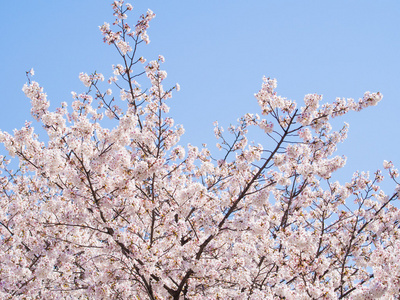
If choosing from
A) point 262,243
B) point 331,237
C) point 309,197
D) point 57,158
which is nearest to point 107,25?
point 57,158

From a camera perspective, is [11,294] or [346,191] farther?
[346,191]

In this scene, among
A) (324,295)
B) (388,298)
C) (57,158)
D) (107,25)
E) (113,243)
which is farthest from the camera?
(107,25)

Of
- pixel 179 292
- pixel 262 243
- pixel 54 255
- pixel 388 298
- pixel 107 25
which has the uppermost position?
pixel 107 25

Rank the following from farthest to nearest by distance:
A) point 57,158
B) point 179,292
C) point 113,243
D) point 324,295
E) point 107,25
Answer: point 107,25, point 179,292, point 113,243, point 57,158, point 324,295

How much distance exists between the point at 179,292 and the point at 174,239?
3.89 ft

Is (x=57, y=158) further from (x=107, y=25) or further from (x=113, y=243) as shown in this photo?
(x=107, y=25)

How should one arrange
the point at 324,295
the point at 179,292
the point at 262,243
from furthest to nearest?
the point at 262,243 → the point at 179,292 → the point at 324,295

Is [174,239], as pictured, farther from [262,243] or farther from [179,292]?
[262,243]

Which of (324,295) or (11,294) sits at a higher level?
(11,294)

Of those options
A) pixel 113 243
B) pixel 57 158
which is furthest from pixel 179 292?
pixel 57 158

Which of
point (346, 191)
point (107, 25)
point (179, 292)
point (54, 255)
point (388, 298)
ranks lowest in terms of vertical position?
point (388, 298)

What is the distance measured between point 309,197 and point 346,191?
3.63 ft

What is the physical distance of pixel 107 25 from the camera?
29.7ft

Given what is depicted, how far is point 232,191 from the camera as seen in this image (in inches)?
376
